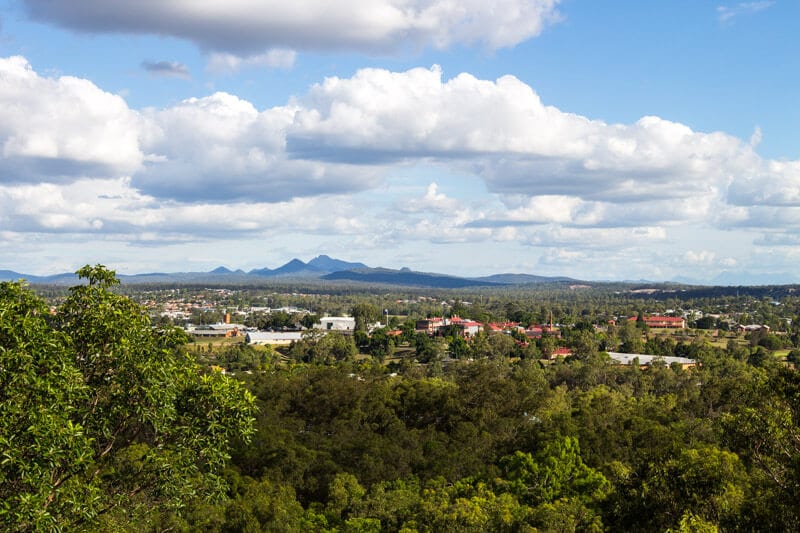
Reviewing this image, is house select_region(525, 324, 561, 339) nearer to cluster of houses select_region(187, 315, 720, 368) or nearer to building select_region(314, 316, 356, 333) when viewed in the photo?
cluster of houses select_region(187, 315, 720, 368)

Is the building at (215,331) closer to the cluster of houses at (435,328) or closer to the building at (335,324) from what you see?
the cluster of houses at (435,328)

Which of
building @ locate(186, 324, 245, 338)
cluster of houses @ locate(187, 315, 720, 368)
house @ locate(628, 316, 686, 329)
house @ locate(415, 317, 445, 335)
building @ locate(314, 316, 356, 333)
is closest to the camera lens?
cluster of houses @ locate(187, 315, 720, 368)

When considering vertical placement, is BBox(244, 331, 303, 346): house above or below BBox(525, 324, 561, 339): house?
below

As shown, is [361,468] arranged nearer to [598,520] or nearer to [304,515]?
[304,515]

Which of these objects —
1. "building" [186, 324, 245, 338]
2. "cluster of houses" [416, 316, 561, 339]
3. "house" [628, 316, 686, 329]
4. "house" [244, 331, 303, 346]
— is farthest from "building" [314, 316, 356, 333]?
"house" [628, 316, 686, 329]

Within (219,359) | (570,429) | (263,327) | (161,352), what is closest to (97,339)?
(161,352)

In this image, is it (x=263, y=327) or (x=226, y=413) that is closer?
(x=226, y=413)

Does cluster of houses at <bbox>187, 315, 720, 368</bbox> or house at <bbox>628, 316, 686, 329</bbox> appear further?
house at <bbox>628, 316, 686, 329</bbox>

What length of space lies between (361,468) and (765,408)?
19.4 m

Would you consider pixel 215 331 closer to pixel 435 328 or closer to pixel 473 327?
pixel 435 328

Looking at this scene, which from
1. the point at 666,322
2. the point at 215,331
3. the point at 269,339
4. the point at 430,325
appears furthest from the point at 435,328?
the point at 666,322

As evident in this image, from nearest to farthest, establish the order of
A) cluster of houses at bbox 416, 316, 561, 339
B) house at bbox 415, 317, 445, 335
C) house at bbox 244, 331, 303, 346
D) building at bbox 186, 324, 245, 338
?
1. house at bbox 244, 331, 303, 346
2. cluster of houses at bbox 416, 316, 561, 339
3. house at bbox 415, 317, 445, 335
4. building at bbox 186, 324, 245, 338

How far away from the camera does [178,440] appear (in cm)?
1043

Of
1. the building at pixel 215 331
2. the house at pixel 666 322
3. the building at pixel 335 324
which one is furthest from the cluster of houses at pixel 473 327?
the building at pixel 215 331
